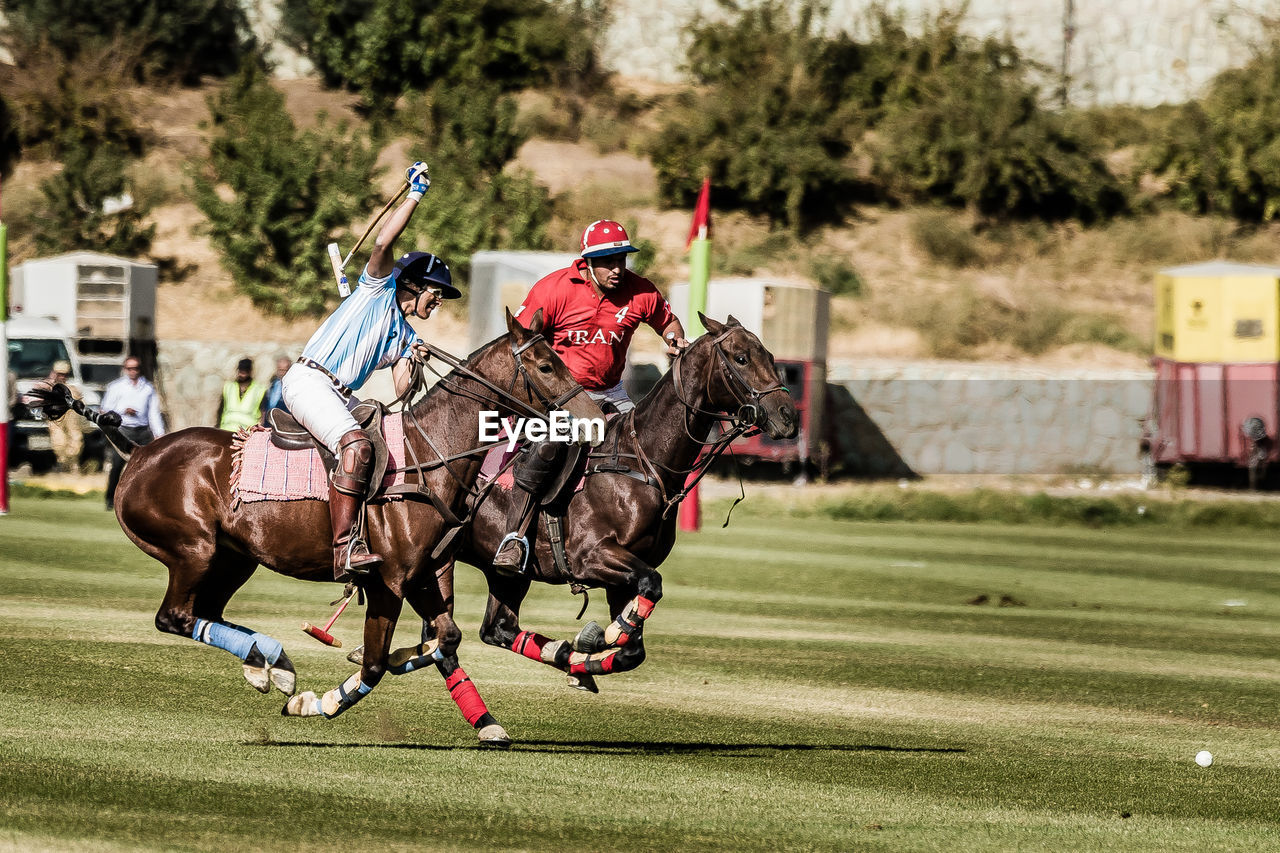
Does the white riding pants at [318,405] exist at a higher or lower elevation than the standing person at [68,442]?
higher

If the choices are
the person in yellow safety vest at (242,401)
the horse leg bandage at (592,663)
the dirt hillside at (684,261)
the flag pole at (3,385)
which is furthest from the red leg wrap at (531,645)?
the dirt hillside at (684,261)

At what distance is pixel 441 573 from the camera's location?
891cm

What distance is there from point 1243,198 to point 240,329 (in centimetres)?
2581

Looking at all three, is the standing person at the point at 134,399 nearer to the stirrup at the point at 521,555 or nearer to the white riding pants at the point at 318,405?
the stirrup at the point at 521,555

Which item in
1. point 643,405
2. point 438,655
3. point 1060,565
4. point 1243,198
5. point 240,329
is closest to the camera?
point 438,655

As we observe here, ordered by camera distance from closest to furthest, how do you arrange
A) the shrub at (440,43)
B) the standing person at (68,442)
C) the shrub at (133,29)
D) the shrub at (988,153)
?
the standing person at (68,442) → the shrub at (988,153) → the shrub at (133,29) → the shrub at (440,43)

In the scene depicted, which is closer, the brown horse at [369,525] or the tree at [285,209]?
the brown horse at [369,525]

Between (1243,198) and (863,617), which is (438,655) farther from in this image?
(1243,198)

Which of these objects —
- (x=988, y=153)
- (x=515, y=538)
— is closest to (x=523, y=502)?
(x=515, y=538)

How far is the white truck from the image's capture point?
27500 millimetres

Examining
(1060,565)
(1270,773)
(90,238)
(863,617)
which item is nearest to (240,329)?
(90,238)

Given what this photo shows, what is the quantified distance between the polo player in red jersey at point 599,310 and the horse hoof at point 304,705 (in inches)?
69.5

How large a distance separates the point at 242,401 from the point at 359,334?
37.1ft

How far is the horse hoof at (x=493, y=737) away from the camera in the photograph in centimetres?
846
